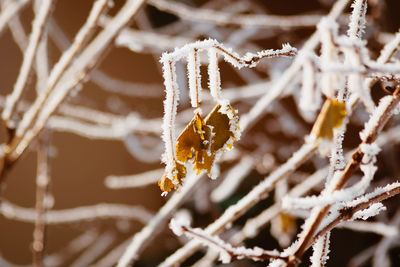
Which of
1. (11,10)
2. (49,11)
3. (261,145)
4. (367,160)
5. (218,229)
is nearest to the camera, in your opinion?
(367,160)

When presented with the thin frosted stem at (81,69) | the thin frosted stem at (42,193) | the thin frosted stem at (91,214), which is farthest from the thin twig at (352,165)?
the thin frosted stem at (91,214)

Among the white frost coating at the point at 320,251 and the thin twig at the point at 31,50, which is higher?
the thin twig at the point at 31,50

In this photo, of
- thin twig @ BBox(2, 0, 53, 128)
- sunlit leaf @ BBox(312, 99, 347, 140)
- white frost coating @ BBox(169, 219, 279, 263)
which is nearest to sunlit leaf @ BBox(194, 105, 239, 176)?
white frost coating @ BBox(169, 219, 279, 263)

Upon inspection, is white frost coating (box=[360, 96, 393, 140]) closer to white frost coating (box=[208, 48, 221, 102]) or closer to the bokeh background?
white frost coating (box=[208, 48, 221, 102])

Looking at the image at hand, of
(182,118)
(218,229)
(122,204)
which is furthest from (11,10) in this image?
(122,204)

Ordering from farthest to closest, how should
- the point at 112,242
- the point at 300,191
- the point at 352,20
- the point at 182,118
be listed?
the point at 112,242
the point at 182,118
the point at 300,191
the point at 352,20

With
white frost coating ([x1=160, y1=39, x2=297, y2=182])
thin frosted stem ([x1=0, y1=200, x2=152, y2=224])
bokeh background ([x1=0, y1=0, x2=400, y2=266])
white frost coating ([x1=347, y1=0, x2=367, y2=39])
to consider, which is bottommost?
white frost coating ([x1=160, y1=39, x2=297, y2=182])

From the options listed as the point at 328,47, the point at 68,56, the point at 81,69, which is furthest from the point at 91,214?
the point at 328,47

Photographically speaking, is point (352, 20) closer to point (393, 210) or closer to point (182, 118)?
point (182, 118)

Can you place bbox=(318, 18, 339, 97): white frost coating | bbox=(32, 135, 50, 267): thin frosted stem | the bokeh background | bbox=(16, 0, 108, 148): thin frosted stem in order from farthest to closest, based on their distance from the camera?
the bokeh background < bbox=(32, 135, 50, 267): thin frosted stem < bbox=(16, 0, 108, 148): thin frosted stem < bbox=(318, 18, 339, 97): white frost coating

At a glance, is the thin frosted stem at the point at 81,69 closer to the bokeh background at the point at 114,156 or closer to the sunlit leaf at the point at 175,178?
the sunlit leaf at the point at 175,178

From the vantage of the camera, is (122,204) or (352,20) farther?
(122,204)
